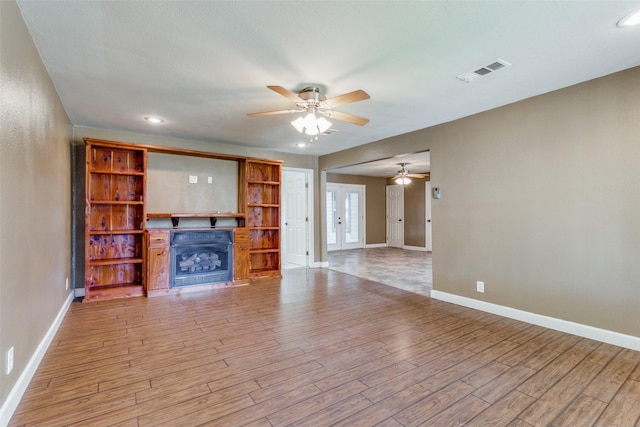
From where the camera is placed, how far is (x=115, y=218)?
4.64m

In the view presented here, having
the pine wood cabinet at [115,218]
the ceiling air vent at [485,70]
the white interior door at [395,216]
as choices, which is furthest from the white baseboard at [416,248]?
the pine wood cabinet at [115,218]

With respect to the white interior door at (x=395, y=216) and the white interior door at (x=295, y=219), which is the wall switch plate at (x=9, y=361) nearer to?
the white interior door at (x=295, y=219)

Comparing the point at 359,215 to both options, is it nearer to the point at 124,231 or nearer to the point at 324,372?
the point at 124,231

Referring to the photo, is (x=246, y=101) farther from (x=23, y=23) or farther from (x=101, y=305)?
(x=101, y=305)

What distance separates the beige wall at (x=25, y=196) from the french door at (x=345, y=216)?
6.95 m

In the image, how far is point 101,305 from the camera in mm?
3963

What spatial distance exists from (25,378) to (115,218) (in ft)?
9.83

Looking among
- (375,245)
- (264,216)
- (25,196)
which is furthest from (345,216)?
A: (25,196)

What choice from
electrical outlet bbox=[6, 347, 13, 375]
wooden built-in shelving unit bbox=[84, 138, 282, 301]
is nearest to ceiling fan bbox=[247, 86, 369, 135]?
electrical outlet bbox=[6, 347, 13, 375]

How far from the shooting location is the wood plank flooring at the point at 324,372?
1.82 m

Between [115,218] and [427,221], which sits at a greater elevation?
[115,218]

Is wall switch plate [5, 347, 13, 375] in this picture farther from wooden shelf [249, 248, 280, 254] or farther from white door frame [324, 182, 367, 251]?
white door frame [324, 182, 367, 251]

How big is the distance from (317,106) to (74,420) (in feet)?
9.42

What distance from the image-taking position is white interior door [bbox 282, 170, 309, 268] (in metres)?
6.71
